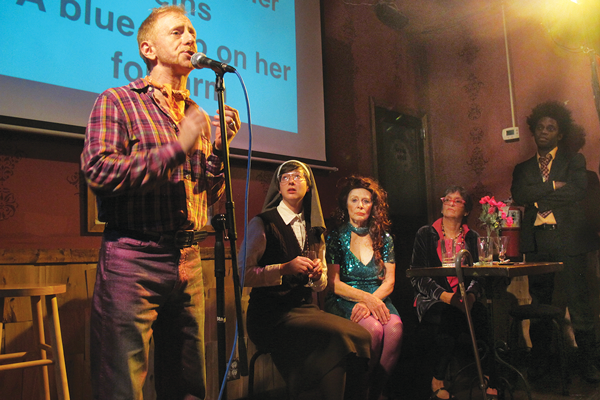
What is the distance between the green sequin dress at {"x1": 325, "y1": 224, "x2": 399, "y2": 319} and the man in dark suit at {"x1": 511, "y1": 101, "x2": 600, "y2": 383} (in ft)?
4.62

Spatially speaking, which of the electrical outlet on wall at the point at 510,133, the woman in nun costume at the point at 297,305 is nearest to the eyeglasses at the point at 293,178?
the woman in nun costume at the point at 297,305

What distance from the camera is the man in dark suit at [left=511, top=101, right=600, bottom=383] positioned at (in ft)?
10.8

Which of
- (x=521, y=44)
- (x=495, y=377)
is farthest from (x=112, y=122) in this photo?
Answer: (x=521, y=44)

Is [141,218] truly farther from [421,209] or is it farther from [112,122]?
[421,209]

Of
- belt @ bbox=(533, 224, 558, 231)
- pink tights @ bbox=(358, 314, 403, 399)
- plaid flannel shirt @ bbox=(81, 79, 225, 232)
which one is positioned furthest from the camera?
belt @ bbox=(533, 224, 558, 231)

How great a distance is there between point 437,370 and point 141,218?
2160 mm

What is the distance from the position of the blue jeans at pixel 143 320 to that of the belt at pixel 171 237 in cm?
1

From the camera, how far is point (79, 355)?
1984 mm

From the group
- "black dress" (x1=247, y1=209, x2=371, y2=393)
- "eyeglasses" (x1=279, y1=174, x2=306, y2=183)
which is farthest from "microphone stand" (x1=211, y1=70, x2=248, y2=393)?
"eyeglasses" (x1=279, y1=174, x2=306, y2=183)

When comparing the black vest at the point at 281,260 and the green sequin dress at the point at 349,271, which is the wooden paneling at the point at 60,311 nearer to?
the black vest at the point at 281,260

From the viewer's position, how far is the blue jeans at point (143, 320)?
Answer: 1.14 metres

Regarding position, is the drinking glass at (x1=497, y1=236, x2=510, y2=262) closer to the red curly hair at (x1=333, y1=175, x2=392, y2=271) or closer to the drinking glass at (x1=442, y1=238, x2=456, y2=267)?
the drinking glass at (x1=442, y1=238, x2=456, y2=267)

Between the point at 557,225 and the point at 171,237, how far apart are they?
10.6 feet

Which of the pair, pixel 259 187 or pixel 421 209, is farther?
pixel 421 209
